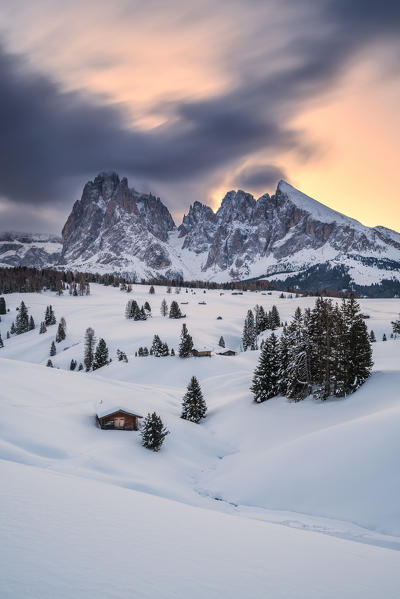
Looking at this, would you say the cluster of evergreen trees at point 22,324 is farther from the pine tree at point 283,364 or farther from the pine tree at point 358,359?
the pine tree at point 358,359

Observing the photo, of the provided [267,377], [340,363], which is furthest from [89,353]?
[340,363]

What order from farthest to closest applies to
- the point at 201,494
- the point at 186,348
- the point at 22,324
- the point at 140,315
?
the point at 22,324 < the point at 140,315 < the point at 186,348 < the point at 201,494

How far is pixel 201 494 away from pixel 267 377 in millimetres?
22114

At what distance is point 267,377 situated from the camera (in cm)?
4256

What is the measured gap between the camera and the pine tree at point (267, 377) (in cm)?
4224

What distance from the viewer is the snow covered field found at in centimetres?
601

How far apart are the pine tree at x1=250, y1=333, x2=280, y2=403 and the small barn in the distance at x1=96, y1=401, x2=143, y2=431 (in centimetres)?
1590

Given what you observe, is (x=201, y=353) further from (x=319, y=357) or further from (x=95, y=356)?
(x=319, y=357)

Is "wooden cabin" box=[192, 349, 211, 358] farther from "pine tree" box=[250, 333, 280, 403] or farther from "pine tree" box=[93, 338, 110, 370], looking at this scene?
"pine tree" box=[250, 333, 280, 403]

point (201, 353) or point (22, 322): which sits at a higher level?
point (22, 322)

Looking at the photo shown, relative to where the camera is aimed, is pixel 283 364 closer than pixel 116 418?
No

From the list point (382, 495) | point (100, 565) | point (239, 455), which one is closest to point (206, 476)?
point (239, 455)

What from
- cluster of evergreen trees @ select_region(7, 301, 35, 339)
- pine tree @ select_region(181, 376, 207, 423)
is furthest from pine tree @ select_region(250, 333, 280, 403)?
cluster of evergreen trees @ select_region(7, 301, 35, 339)

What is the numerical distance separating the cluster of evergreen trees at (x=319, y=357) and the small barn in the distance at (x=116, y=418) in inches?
640
